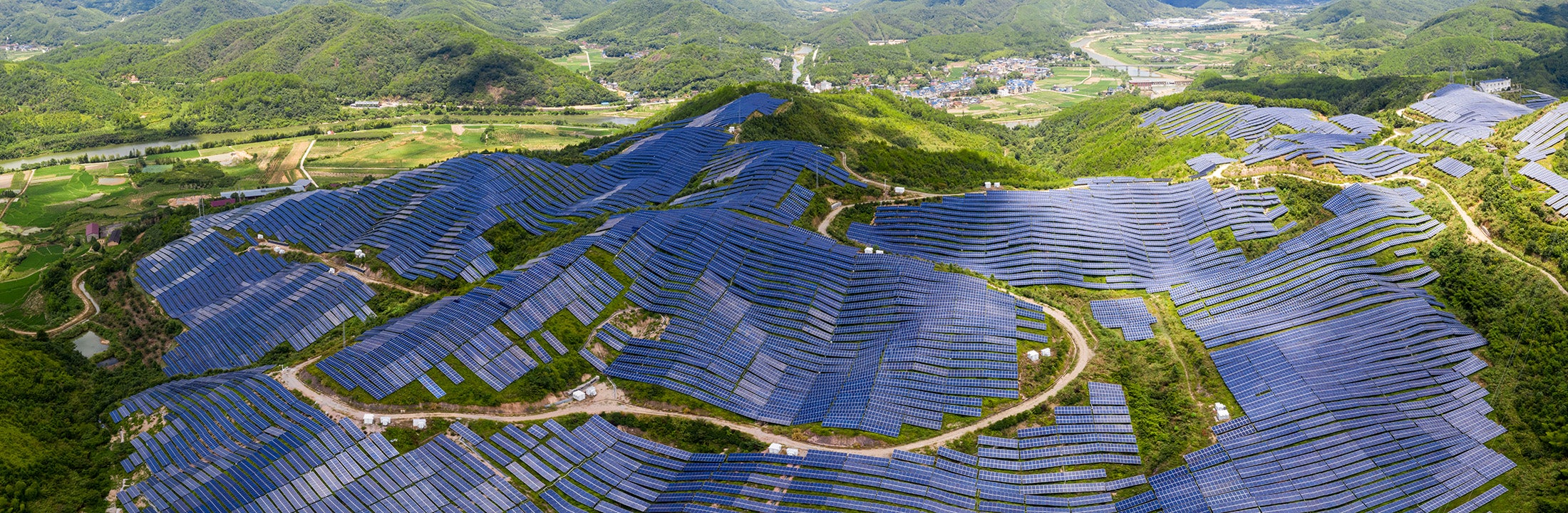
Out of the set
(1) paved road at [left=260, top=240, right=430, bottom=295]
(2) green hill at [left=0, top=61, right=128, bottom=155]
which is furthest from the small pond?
(2) green hill at [left=0, top=61, right=128, bottom=155]

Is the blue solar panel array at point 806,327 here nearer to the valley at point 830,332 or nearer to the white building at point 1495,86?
the valley at point 830,332

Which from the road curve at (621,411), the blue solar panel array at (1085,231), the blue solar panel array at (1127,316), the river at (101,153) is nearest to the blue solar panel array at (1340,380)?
the blue solar panel array at (1127,316)

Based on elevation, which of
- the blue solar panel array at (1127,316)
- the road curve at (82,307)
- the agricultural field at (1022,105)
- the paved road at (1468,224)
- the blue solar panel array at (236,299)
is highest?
the paved road at (1468,224)

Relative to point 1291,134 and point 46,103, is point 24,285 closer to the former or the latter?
point 46,103

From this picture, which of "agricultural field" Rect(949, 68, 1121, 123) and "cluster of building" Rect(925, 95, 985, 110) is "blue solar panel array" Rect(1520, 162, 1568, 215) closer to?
"agricultural field" Rect(949, 68, 1121, 123)

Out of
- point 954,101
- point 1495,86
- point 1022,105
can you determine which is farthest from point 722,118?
point 1495,86
